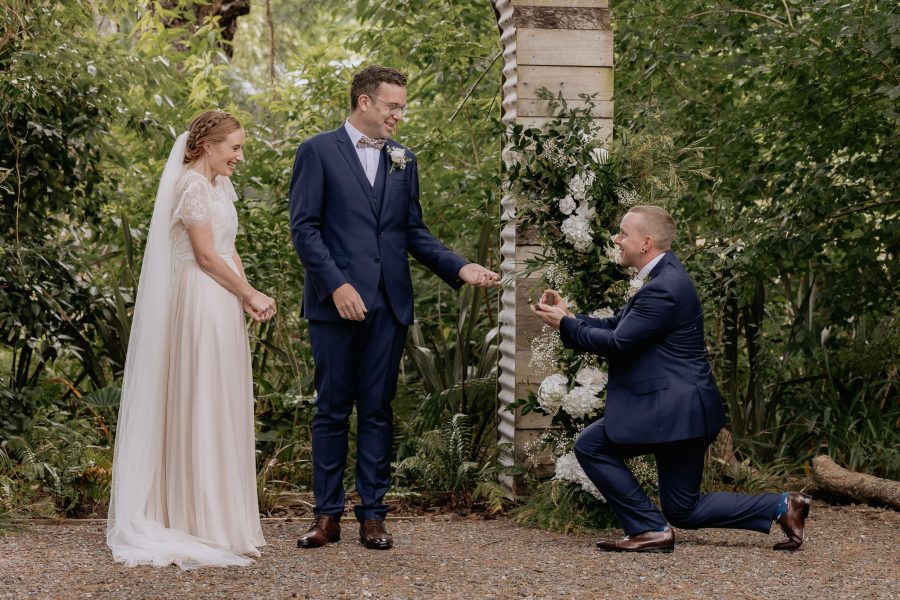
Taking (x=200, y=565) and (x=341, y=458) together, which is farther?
(x=341, y=458)

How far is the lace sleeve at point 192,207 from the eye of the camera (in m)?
4.43

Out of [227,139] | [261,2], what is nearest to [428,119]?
[227,139]

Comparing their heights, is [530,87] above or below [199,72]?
below

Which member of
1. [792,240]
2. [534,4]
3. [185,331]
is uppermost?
[534,4]

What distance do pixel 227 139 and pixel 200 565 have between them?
1718 millimetres

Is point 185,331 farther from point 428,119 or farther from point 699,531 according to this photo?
point 428,119

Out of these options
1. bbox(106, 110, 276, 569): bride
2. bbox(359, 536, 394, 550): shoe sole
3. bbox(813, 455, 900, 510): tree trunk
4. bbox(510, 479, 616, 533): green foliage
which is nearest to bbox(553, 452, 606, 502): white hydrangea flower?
bbox(510, 479, 616, 533): green foliage

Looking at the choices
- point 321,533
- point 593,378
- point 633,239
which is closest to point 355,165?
point 633,239

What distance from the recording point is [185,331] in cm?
452

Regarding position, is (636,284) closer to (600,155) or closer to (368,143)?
(600,155)

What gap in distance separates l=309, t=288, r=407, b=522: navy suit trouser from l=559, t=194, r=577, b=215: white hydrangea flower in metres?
0.94

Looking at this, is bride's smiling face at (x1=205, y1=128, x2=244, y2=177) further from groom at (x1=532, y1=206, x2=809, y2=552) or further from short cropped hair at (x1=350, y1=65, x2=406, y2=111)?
groom at (x1=532, y1=206, x2=809, y2=552)

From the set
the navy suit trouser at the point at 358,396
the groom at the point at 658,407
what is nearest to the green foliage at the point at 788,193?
the groom at the point at 658,407

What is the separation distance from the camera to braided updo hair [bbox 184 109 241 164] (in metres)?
4.50
